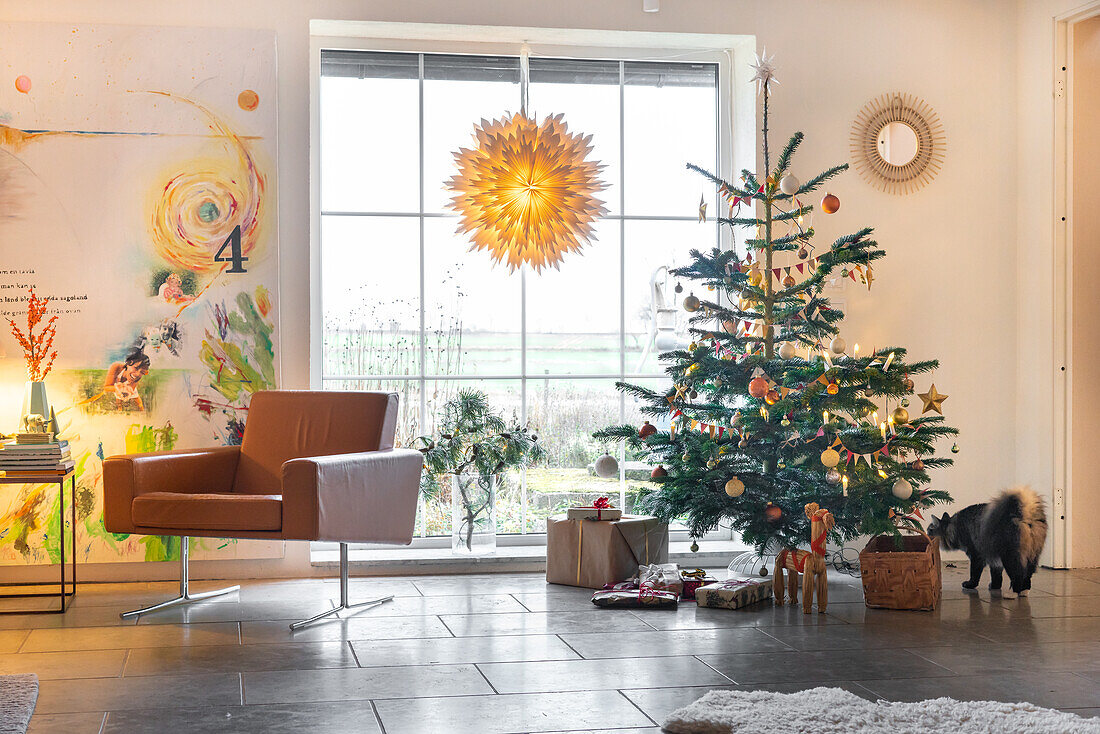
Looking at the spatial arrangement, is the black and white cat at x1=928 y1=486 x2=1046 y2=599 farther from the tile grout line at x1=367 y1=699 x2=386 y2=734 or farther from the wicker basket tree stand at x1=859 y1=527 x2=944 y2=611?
the tile grout line at x1=367 y1=699 x2=386 y2=734

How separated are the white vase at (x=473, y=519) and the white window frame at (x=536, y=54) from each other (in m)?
0.25

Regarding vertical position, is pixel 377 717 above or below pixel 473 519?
below

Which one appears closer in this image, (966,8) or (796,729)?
(796,729)

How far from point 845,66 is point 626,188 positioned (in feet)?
3.89

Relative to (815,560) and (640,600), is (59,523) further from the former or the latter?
(815,560)

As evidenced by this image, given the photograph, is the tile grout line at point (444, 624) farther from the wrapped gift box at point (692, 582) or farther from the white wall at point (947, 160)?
the white wall at point (947, 160)

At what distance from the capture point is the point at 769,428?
168 inches

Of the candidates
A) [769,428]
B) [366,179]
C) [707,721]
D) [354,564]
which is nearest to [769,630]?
[769,428]

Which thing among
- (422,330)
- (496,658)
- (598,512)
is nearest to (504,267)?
(422,330)

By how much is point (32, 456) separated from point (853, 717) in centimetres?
307

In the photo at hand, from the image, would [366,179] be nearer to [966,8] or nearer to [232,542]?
[232,542]

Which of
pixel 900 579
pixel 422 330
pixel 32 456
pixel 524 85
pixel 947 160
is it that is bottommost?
pixel 900 579

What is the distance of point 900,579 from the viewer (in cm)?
397

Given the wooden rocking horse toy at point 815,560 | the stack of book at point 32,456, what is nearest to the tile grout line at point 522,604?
the wooden rocking horse toy at point 815,560
